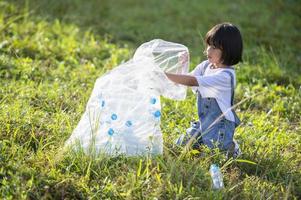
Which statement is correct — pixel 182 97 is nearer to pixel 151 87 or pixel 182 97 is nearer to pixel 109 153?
pixel 151 87

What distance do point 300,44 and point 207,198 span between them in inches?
148

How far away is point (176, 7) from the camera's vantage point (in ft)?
24.6

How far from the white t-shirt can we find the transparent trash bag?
7.0 inches

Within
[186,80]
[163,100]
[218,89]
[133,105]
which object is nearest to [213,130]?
[218,89]

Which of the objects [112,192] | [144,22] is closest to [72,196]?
[112,192]

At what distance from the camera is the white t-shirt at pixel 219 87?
346 centimetres

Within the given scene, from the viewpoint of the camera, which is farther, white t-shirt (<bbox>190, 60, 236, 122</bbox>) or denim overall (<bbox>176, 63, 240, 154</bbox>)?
denim overall (<bbox>176, 63, 240, 154</bbox>)

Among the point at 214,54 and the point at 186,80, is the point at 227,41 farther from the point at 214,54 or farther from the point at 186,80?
the point at 186,80

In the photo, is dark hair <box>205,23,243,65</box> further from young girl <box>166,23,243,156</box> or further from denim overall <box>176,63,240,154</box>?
denim overall <box>176,63,240,154</box>

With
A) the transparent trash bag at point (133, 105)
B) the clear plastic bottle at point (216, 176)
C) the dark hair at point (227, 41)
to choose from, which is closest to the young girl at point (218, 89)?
the dark hair at point (227, 41)

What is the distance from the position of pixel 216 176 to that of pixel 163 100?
4.47 feet

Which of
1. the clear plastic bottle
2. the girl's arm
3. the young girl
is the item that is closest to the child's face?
the young girl

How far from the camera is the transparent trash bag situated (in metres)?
3.38

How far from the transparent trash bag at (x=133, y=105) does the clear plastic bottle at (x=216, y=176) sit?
0.34m
